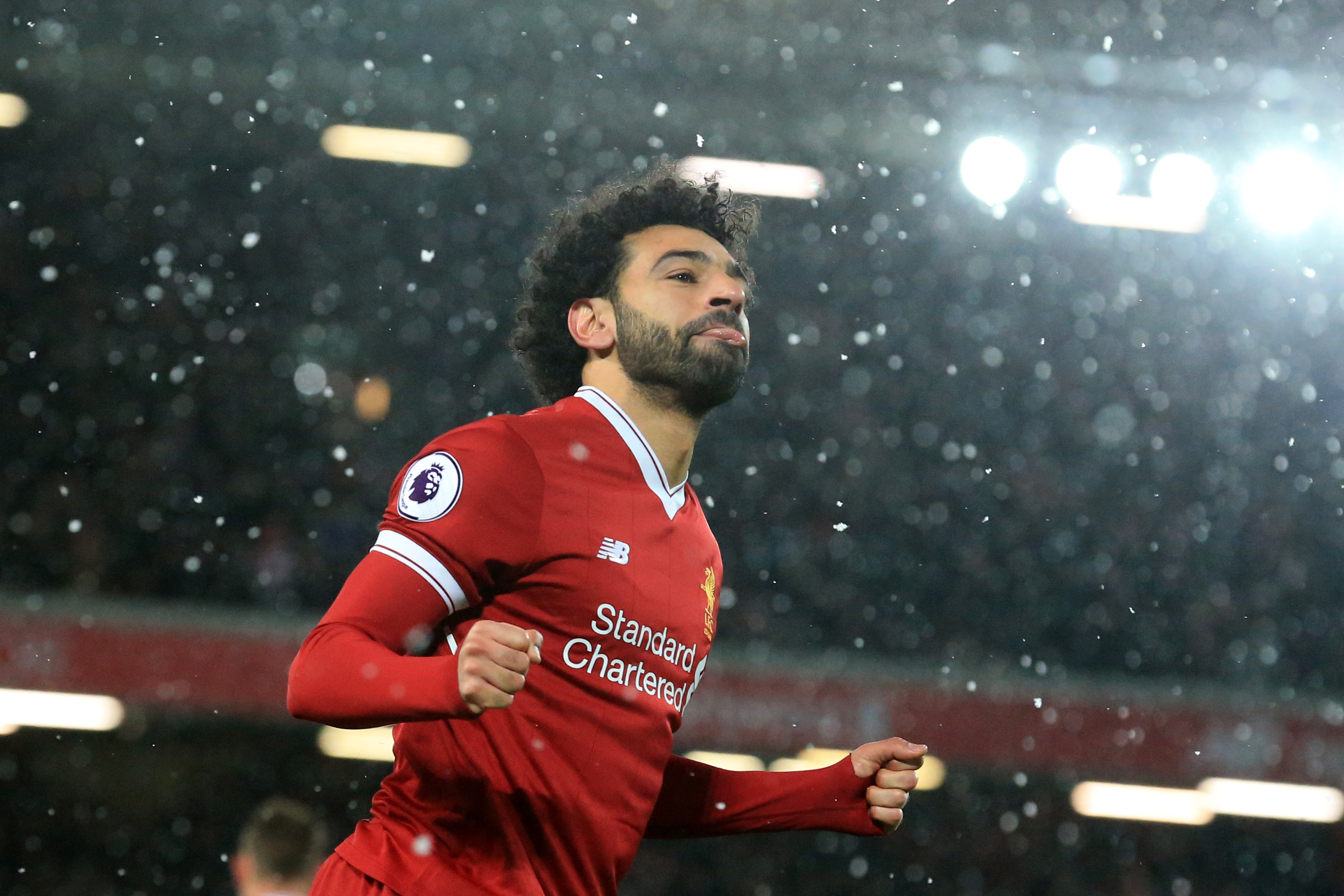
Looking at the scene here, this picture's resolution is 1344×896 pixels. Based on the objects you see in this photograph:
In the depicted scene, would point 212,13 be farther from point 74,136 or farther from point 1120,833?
point 1120,833

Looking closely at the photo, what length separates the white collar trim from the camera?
1729mm

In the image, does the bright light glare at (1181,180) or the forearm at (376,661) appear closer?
the forearm at (376,661)

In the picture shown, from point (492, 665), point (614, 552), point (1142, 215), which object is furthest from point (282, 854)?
point (1142, 215)

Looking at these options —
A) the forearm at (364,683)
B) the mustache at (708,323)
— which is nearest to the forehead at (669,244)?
the mustache at (708,323)

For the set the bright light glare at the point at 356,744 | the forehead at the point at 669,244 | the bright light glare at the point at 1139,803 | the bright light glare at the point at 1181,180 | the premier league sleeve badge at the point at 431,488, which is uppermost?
the bright light glare at the point at 1181,180

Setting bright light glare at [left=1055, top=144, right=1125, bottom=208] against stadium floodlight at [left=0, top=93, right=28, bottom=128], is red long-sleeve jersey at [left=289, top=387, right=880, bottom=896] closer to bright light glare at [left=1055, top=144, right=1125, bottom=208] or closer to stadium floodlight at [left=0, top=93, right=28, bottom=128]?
bright light glare at [left=1055, top=144, right=1125, bottom=208]

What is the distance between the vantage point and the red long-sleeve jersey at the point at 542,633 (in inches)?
55.9

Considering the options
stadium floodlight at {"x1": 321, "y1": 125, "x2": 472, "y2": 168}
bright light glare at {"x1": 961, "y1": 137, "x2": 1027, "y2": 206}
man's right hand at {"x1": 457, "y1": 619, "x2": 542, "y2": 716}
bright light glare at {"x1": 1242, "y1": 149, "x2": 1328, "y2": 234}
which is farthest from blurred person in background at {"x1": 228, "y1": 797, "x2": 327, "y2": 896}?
A: bright light glare at {"x1": 1242, "y1": 149, "x2": 1328, "y2": 234}

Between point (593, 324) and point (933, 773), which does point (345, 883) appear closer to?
point (593, 324)

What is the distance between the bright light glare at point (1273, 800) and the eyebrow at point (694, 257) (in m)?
5.86

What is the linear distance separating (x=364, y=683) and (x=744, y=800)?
845mm

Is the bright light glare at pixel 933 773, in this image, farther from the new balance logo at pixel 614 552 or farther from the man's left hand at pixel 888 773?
the new balance logo at pixel 614 552

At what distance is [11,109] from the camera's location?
7.31 m

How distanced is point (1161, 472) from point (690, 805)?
680cm
